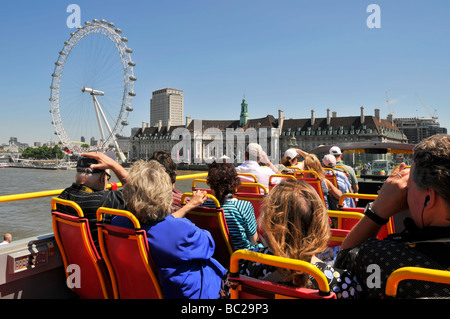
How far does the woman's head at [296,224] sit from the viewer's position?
1794 millimetres

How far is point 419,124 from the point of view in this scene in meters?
185

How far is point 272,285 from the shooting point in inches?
65.7

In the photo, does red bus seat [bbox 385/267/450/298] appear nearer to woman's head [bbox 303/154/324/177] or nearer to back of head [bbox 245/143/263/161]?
woman's head [bbox 303/154/324/177]

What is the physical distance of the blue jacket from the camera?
2412 mm

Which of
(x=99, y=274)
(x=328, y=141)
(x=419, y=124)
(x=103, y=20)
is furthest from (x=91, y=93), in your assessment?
(x=419, y=124)

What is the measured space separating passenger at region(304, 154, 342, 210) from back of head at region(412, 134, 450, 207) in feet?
12.1

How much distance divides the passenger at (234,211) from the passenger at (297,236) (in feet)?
4.11

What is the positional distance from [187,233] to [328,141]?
322 feet

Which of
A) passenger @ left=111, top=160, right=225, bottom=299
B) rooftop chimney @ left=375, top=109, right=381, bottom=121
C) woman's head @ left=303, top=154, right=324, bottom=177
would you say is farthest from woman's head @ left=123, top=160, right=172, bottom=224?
rooftop chimney @ left=375, top=109, right=381, bottom=121

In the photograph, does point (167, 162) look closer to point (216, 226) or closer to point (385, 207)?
point (216, 226)

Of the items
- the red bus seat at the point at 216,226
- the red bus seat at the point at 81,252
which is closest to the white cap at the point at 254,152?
the red bus seat at the point at 216,226

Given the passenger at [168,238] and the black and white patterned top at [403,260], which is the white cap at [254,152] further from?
the black and white patterned top at [403,260]

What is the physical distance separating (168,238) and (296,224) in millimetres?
990
